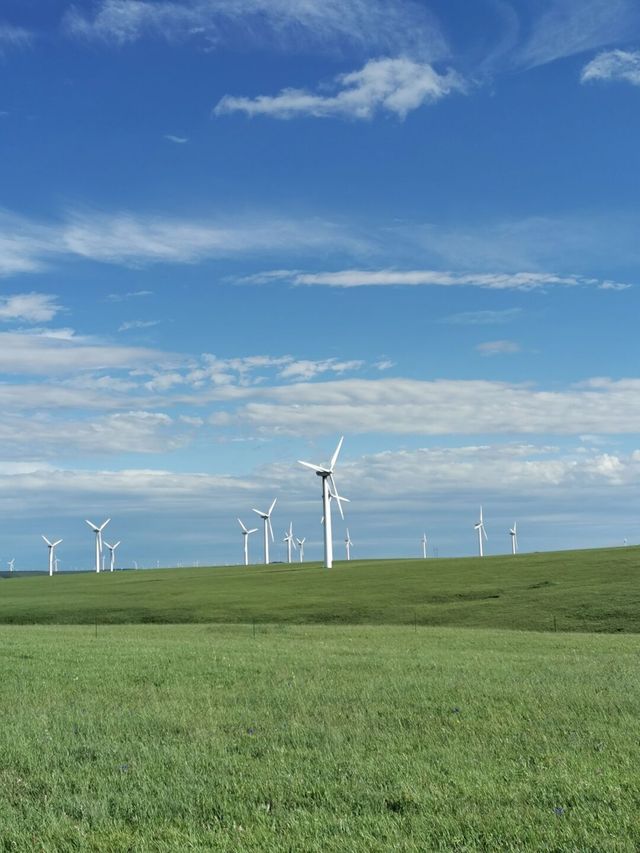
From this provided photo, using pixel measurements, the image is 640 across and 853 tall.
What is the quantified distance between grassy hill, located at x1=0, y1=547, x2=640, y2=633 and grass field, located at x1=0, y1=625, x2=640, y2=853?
31.2 m

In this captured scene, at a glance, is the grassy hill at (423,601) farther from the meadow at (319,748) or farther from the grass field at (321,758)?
the grass field at (321,758)

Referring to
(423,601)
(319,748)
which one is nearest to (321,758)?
(319,748)

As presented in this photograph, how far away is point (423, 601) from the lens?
68.2 meters

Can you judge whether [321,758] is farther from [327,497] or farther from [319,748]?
[327,497]

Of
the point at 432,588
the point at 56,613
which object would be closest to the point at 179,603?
the point at 56,613

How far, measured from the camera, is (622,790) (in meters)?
10.1

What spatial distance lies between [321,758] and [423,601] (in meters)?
57.2

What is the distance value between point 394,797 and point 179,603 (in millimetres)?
69321

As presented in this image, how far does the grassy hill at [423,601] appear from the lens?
54103 mm

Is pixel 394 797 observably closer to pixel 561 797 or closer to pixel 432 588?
pixel 561 797

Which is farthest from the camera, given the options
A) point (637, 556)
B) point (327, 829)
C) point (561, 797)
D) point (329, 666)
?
point (637, 556)

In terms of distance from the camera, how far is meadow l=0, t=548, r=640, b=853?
361 inches

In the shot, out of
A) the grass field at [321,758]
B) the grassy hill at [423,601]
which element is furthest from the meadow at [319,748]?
the grassy hill at [423,601]

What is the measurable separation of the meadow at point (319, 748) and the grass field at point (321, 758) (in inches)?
1.4
